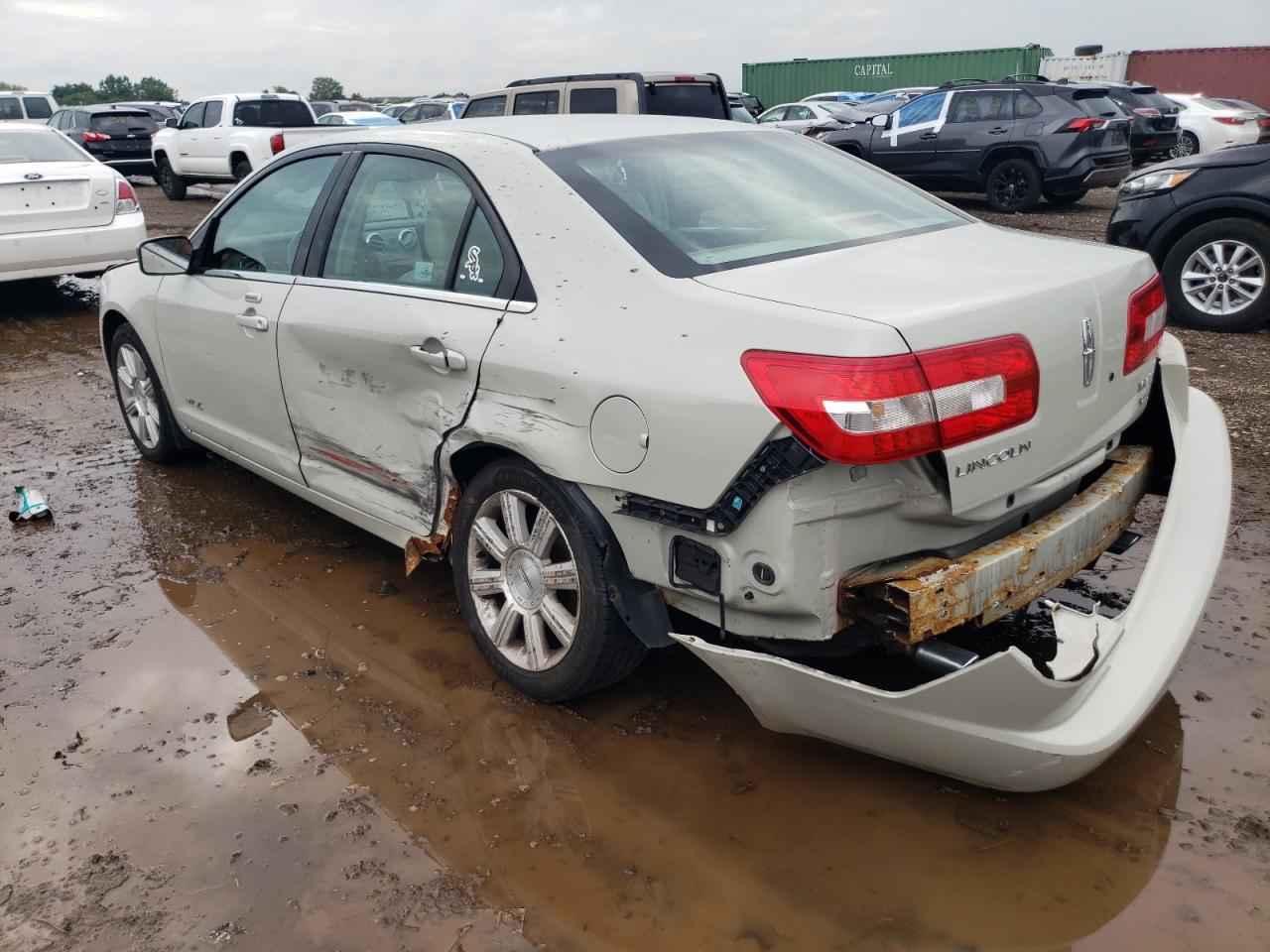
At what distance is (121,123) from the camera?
20.3m

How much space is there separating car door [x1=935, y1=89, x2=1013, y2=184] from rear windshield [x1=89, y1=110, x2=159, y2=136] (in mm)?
15024

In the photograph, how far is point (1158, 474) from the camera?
312cm

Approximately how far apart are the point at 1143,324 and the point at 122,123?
71.0 feet

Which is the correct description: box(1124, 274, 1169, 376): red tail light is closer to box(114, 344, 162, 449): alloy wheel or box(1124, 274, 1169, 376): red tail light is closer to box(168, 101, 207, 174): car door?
box(114, 344, 162, 449): alloy wheel

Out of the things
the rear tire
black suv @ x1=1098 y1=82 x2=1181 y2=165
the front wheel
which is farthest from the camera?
the rear tire

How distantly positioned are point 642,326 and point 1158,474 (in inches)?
65.0

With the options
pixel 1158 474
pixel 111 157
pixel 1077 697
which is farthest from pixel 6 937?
pixel 111 157

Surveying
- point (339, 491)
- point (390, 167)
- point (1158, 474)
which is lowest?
point (339, 491)

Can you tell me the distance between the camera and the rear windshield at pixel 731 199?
2.77 m

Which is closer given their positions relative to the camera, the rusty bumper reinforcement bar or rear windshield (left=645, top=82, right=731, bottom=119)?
the rusty bumper reinforcement bar

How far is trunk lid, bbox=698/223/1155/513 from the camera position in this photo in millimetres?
2314

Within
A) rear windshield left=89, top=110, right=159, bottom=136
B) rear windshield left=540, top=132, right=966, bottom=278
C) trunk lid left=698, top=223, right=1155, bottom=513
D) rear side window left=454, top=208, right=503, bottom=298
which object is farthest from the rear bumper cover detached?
rear windshield left=89, top=110, right=159, bottom=136

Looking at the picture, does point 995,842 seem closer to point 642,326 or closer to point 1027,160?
point 642,326

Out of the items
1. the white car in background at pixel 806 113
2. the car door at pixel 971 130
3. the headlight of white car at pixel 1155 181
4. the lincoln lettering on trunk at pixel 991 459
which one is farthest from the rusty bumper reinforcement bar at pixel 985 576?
the white car in background at pixel 806 113
